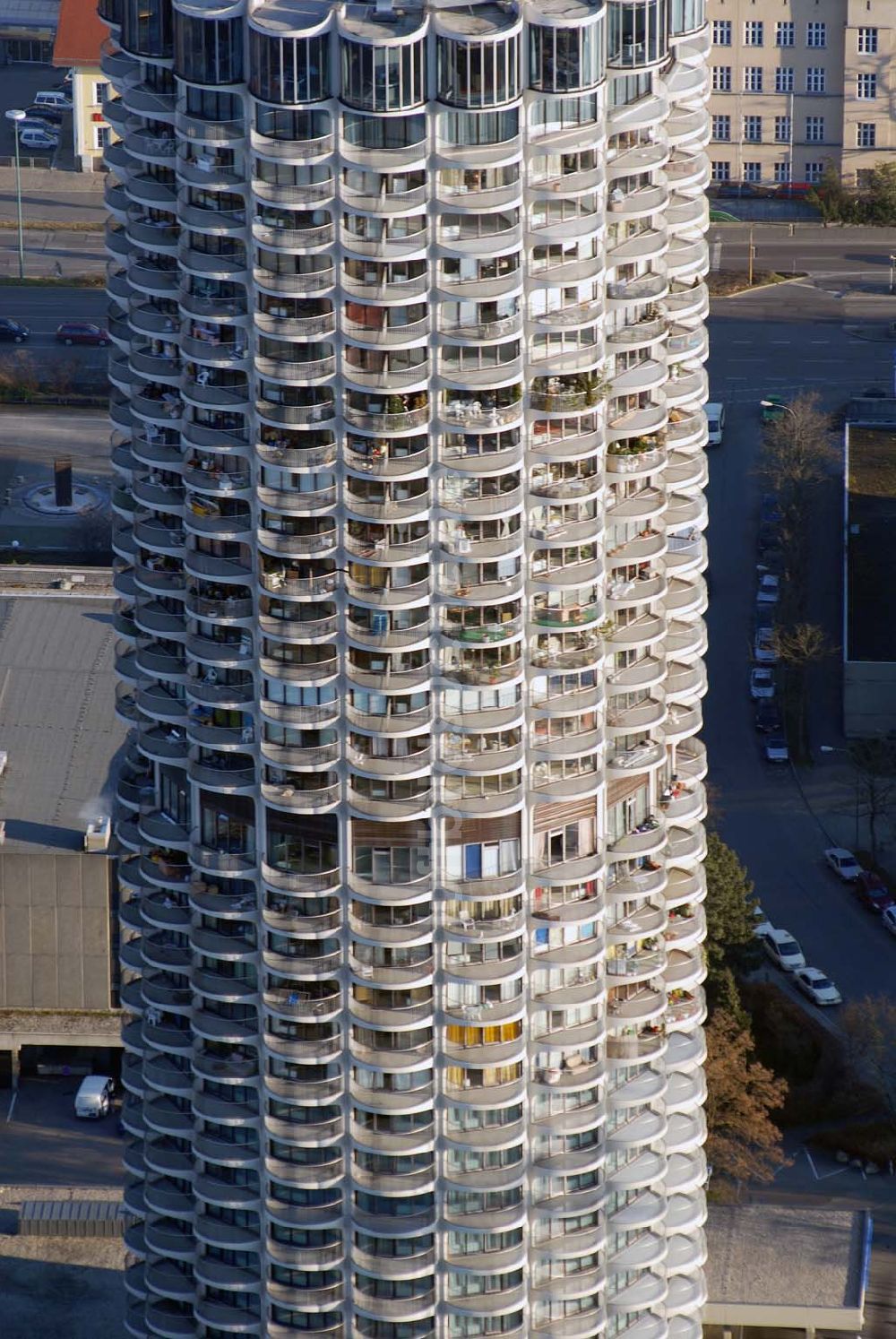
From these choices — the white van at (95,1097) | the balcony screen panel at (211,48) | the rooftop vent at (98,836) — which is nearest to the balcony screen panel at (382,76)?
the balcony screen panel at (211,48)

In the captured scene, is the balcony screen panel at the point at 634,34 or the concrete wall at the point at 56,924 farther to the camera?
the concrete wall at the point at 56,924

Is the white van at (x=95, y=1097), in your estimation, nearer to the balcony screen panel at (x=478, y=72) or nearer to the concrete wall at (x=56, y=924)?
the concrete wall at (x=56, y=924)

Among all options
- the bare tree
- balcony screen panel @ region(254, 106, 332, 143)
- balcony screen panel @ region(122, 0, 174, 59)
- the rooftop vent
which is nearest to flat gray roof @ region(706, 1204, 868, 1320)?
the bare tree

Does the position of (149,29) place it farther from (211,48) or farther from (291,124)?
(291,124)

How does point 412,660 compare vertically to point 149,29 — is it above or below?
below

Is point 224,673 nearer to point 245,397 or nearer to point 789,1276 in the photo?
point 245,397

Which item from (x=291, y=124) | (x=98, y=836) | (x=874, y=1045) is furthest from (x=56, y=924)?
(x=291, y=124)
